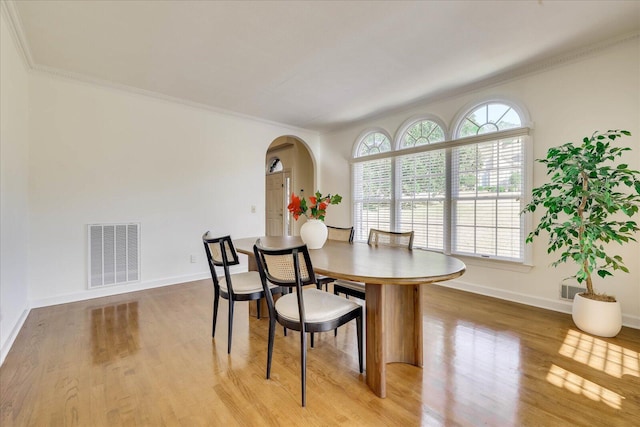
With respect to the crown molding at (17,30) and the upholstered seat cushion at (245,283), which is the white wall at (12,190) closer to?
the crown molding at (17,30)

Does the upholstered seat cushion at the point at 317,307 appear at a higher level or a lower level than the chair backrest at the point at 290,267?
lower

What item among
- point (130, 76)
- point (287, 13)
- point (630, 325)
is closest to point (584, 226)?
point (630, 325)

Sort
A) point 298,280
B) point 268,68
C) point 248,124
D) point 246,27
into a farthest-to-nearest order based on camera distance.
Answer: point 248,124 < point 268,68 < point 246,27 < point 298,280

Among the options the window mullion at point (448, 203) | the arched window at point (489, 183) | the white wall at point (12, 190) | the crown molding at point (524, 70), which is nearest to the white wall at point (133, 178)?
the white wall at point (12, 190)

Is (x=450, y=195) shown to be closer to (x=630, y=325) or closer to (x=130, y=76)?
(x=630, y=325)

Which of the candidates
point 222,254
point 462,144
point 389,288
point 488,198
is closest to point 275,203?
point 462,144

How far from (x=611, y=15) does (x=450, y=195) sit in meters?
2.13

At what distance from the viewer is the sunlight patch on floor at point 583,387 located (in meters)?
1.65

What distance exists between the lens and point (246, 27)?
2.43m

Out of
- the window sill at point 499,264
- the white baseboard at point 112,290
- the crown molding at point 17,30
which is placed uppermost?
the crown molding at point 17,30

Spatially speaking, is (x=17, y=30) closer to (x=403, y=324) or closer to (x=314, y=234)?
(x=314, y=234)

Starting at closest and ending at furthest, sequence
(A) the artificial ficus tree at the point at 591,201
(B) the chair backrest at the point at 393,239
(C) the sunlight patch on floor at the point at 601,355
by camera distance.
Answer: (C) the sunlight patch on floor at the point at 601,355, (A) the artificial ficus tree at the point at 591,201, (B) the chair backrest at the point at 393,239

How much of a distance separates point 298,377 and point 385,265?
91cm

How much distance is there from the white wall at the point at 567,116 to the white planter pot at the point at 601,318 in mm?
431
